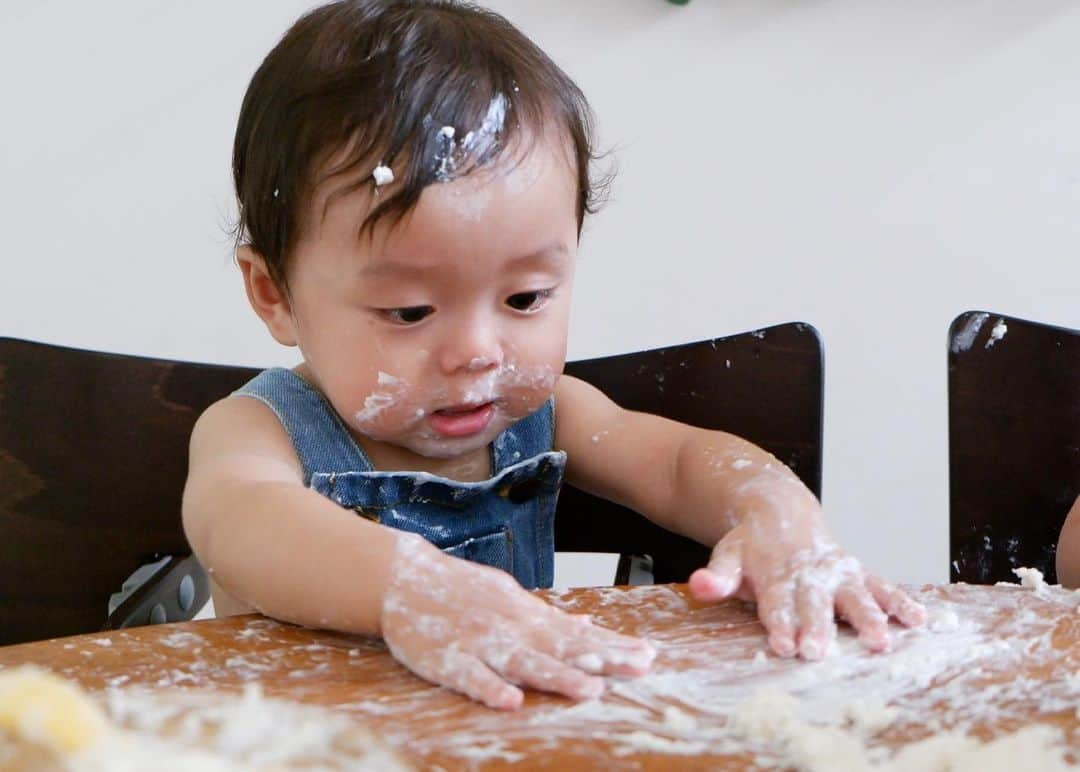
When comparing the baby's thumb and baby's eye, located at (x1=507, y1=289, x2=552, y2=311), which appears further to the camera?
baby's eye, located at (x1=507, y1=289, x2=552, y2=311)

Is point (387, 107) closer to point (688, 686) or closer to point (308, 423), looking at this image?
point (308, 423)

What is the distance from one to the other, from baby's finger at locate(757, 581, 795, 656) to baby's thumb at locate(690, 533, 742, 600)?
0.06 ft

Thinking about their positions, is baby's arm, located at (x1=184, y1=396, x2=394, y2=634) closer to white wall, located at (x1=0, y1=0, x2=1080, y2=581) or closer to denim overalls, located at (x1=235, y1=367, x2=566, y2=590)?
denim overalls, located at (x1=235, y1=367, x2=566, y2=590)

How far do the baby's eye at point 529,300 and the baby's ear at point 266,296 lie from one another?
185 millimetres

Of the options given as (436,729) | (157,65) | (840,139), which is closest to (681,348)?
(436,729)

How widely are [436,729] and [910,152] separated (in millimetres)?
1289

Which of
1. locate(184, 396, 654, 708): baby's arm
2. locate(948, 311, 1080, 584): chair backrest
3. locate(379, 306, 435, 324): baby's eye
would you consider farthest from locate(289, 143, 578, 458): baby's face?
locate(948, 311, 1080, 584): chair backrest

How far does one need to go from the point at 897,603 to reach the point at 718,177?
1.05 metres

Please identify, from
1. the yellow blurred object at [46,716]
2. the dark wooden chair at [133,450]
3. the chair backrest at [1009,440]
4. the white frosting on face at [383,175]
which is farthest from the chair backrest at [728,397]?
the yellow blurred object at [46,716]

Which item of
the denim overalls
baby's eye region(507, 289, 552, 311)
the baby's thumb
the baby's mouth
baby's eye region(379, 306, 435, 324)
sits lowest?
the baby's thumb

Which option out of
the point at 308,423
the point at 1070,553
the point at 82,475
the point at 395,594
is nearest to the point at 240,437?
the point at 308,423

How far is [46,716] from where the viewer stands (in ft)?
1.35

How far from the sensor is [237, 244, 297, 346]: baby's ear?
88cm

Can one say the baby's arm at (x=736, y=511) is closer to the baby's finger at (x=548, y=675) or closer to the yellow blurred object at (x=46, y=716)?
the baby's finger at (x=548, y=675)
